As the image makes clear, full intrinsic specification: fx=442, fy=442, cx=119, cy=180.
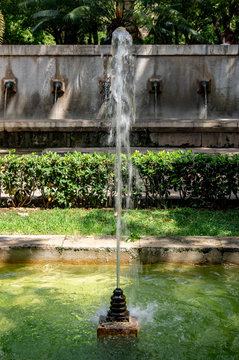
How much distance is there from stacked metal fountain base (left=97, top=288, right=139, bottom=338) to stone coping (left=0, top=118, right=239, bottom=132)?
7.79 m

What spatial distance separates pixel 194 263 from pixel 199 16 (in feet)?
75.4

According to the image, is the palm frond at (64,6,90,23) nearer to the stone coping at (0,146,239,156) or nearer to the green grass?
the stone coping at (0,146,239,156)

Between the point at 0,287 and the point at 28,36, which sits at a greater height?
the point at 28,36

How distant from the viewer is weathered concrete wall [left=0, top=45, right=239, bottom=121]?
12039mm

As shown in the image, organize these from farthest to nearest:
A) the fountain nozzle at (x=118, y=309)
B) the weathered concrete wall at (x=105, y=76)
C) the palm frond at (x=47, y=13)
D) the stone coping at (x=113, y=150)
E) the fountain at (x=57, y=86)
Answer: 1. the palm frond at (x=47, y=13)
2. the fountain at (x=57, y=86)
3. the weathered concrete wall at (x=105, y=76)
4. the stone coping at (x=113, y=150)
5. the fountain nozzle at (x=118, y=309)

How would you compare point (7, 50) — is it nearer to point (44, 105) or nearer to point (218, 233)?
point (44, 105)

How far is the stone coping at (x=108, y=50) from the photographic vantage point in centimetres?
1193

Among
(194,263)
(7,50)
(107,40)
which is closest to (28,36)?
(107,40)

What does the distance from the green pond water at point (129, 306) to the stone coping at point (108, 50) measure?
860 centimetres

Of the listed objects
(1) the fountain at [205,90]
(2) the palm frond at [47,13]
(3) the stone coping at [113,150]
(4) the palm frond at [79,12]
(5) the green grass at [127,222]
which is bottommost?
(5) the green grass at [127,222]

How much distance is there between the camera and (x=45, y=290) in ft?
13.4

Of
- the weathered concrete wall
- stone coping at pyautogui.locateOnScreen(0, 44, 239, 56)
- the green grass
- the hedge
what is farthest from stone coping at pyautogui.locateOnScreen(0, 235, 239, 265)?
stone coping at pyautogui.locateOnScreen(0, 44, 239, 56)

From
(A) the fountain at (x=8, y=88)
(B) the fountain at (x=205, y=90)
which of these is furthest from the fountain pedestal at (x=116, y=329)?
(A) the fountain at (x=8, y=88)

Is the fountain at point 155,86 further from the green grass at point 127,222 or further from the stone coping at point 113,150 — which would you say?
the green grass at point 127,222
